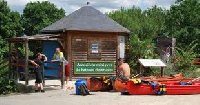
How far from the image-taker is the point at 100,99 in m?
18.5

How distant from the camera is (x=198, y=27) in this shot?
49.3 metres

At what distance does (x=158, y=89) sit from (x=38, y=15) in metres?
43.7

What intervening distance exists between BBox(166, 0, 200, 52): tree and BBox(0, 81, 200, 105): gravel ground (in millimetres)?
28529

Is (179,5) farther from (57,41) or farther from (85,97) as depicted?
(85,97)

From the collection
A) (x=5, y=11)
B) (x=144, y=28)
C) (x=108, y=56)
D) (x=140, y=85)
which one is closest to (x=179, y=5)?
(x=144, y=28)

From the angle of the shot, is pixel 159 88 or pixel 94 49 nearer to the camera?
pixel 159 88

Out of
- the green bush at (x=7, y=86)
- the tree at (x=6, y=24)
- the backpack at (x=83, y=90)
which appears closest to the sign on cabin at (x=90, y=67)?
the green bush at (x=7, y=86)

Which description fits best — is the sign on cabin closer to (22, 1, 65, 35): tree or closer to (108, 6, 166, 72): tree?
(108, 6, 166, 72): tree

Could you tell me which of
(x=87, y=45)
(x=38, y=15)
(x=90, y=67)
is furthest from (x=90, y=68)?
(x=38, y=15)

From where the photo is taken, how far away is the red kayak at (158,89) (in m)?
19.8

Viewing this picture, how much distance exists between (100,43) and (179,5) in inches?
1033

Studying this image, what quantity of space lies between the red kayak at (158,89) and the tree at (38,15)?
40.7m

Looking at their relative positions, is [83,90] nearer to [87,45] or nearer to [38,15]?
[87,45]

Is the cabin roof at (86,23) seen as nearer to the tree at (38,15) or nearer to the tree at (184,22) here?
the tree at (184,22)
